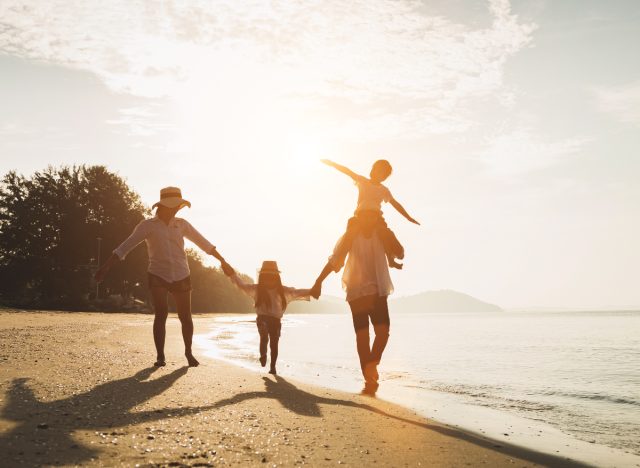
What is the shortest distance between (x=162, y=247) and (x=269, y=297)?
2328 millimetres

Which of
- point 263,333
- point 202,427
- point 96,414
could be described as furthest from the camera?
point 263,333

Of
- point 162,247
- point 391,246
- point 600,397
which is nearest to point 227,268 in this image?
point 162,247

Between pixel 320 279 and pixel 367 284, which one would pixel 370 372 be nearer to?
pixel 367 284

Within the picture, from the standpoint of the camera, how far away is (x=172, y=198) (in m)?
7.87

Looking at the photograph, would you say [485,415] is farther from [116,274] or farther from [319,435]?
[116,274]

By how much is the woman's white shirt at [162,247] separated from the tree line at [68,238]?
44680mm

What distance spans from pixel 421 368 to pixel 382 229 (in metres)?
6.81

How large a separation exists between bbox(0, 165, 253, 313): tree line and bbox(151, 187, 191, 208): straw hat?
44678 mm

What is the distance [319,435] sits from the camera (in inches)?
145

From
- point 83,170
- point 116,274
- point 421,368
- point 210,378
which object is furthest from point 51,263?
point 210,378

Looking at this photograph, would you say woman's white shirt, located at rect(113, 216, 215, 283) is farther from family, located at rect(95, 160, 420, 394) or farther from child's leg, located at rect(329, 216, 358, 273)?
child's leg, located at rect(329, 216, 358, 273)

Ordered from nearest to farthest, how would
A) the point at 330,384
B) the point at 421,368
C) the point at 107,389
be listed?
the point at 107,389
the point at 330,384
the point at 421,368

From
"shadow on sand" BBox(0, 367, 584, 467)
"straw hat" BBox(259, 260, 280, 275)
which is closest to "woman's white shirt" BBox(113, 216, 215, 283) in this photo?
"straw hat" BBox(259, 260, 280, 275)

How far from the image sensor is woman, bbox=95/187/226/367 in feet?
24.4
